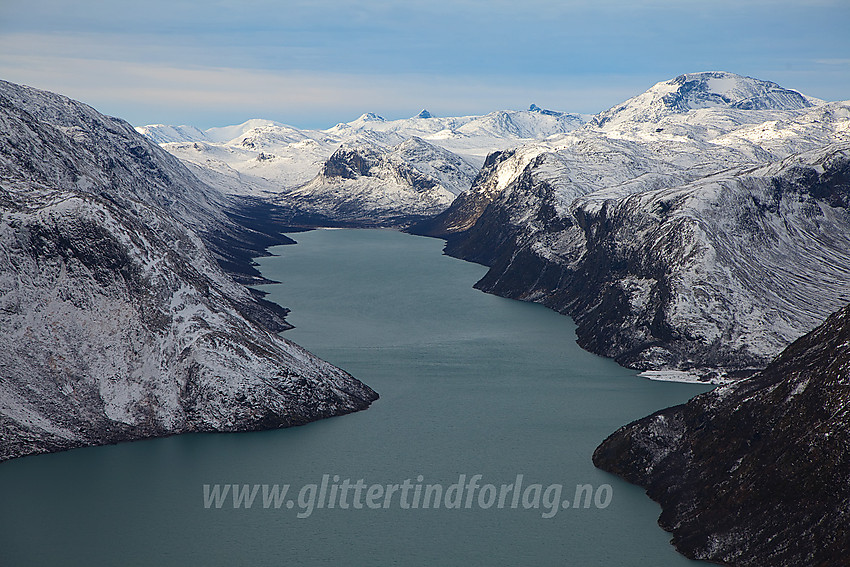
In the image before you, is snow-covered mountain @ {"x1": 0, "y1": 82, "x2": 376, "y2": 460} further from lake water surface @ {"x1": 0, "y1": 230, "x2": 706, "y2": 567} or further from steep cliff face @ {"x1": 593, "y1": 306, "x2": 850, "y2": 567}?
steep cliff face @ {"x1": 593, "y1": 306, "x2": 850, "y2": 567}

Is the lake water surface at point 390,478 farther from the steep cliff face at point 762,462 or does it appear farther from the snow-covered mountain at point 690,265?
the snow-covered mountain at point 690,265

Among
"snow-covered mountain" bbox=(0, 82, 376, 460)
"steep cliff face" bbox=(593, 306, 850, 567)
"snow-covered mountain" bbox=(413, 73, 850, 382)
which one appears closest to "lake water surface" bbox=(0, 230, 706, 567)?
"snow-covered mountain" bbox=(0, 82, 376, 460)

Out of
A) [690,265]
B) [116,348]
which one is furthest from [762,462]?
[690,265]

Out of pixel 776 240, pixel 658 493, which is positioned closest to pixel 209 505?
pixel 658 493

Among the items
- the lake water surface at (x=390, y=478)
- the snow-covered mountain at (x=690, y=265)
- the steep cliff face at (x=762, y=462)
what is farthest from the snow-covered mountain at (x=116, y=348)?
the snow-covered mountain at (x=690, y=265)

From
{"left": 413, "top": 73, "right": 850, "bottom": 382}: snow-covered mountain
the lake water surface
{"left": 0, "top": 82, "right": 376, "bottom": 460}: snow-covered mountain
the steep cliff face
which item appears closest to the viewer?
the steep cliff face

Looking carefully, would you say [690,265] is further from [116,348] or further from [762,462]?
[116,348]
